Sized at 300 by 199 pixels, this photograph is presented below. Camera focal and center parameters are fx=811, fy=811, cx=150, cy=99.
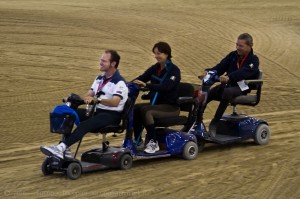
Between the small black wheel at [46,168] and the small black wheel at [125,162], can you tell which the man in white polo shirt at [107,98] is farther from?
the small black wheel at [46,168]

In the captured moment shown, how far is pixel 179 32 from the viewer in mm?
23797

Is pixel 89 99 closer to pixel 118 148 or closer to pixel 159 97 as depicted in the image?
pixel 118 148

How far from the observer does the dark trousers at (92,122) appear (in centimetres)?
1045

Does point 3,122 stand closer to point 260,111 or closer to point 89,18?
point 260,111

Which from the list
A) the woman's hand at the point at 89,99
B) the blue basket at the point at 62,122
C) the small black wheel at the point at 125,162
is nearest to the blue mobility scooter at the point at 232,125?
the small black wheel at the point at 125,162

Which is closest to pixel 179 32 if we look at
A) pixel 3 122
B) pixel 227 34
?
pixel 227 34

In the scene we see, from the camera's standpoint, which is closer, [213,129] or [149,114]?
[149,114]

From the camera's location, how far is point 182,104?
39.1 feet

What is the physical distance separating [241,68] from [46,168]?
356cm

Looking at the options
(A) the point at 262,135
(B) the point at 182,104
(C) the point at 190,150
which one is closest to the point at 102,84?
(B) the point at 182,104

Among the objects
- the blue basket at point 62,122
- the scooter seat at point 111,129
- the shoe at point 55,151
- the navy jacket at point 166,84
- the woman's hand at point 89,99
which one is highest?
the navy jacket at point 166,84

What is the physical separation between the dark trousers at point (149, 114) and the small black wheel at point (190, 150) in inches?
19.4

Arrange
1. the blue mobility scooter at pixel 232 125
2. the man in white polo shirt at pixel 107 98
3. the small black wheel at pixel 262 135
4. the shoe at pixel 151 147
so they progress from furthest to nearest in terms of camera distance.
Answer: the small black wheel at pixel 262 135
the blue mobility scooter at pixel 232 125
the shoe at pixel 151 147
the man in white polo shirt at pixel 107 98

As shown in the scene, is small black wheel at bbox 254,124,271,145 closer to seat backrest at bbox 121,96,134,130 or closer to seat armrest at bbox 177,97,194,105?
seat armrest at bbox 177,97,194,105
